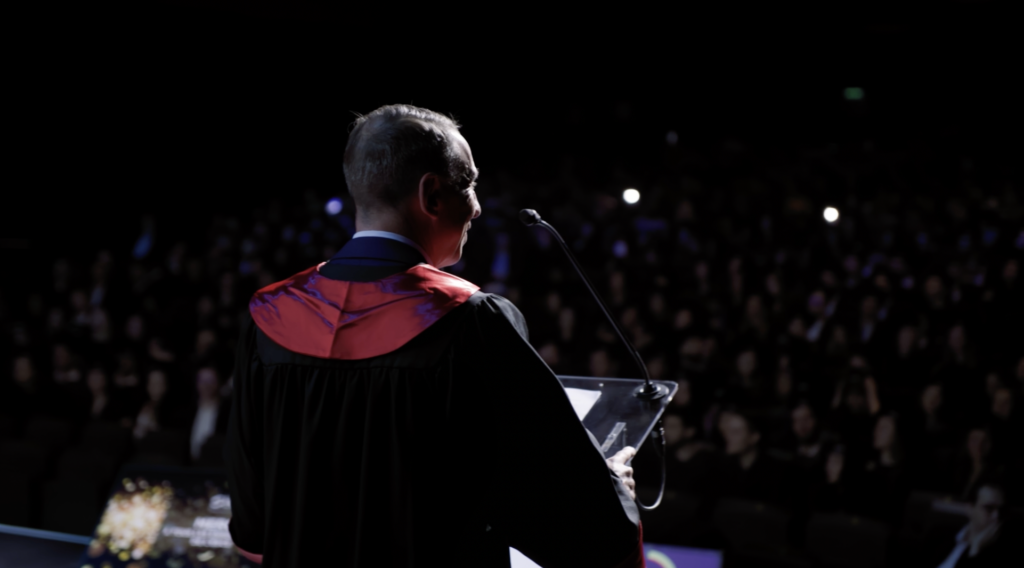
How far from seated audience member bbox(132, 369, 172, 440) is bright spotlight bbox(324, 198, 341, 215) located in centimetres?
434

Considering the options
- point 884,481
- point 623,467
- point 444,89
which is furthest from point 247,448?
point 444,89

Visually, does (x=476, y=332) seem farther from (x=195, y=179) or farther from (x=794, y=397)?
(x=195, y=179)

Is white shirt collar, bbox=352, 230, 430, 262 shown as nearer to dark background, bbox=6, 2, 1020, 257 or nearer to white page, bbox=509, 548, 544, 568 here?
white page, bbox=509, 548, 544, 568

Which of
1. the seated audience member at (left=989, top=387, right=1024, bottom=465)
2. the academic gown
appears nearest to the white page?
the academic gown

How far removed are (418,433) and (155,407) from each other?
5.11 meters

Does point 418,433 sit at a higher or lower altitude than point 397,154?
lower

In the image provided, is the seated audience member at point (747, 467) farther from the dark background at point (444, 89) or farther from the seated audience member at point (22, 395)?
the dark background at point (444, 89)

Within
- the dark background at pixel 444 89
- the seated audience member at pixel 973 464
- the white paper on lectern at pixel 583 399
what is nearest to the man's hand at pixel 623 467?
the white paper on lectern at pixel 583 399

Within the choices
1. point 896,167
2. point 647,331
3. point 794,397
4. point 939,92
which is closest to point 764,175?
point 896,167

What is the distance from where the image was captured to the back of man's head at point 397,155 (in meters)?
1.04

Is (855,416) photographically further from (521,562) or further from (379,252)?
(379,252)

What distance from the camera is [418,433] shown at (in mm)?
983

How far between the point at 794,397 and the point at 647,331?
4.25ft

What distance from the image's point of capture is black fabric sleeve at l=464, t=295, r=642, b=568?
0.98 meters
